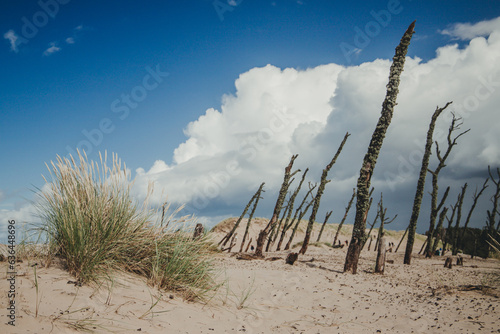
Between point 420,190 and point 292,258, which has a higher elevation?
point 420,190

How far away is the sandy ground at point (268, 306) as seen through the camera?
9.93ft

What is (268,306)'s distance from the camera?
17.4 ft

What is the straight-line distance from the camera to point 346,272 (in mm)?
8828

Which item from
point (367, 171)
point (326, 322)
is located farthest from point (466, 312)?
point (367, 171)

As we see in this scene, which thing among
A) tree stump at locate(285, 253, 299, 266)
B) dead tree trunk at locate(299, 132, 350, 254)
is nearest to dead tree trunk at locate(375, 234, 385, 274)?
tree stump at locate(285, 253, 299, 266)

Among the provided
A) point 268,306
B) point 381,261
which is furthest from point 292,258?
point 268,306

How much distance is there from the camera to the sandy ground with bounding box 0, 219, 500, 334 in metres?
3.03

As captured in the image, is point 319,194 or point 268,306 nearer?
point 268,306

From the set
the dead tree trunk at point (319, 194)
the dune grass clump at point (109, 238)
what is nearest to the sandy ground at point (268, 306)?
the dune grass clump at point (109, 238)

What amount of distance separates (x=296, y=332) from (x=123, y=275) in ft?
8.48

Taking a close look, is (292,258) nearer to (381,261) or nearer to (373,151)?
(381,261)

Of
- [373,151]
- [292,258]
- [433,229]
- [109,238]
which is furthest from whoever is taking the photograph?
[433,229]

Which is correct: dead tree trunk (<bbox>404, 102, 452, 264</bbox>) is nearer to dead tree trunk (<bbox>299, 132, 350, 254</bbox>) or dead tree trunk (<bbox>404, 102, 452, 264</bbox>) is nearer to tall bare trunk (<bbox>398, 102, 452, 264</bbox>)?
tall bare trunk (<bbox>398, 102, 452, 264</bbox>)

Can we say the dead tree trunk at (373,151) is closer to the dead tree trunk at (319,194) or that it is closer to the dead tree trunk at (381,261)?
the dead tree trunk at (381,261)
